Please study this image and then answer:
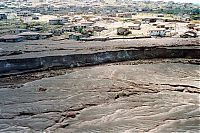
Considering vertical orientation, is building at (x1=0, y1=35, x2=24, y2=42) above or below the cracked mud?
above

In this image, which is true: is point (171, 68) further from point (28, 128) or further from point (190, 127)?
point (28, 128)

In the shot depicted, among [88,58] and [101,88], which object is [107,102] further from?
[88,58]

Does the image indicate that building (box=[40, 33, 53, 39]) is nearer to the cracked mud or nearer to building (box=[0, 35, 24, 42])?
building (box=[0, 35, 24, 42])

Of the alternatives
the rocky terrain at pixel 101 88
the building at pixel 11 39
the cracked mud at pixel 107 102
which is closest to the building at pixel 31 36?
the building at pixel 11 39

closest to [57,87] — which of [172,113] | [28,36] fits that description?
[172,113]

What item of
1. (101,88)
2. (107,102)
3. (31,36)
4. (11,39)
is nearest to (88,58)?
(101,88)

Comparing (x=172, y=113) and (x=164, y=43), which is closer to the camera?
(x=172, y=113)

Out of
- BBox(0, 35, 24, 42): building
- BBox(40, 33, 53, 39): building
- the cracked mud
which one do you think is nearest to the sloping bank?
the cracked mud
